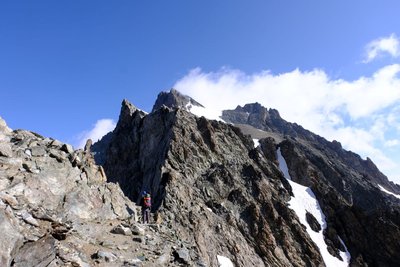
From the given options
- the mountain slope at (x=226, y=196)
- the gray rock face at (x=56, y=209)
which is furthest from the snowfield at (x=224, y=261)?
the gray rock face at (x=56, y=209)

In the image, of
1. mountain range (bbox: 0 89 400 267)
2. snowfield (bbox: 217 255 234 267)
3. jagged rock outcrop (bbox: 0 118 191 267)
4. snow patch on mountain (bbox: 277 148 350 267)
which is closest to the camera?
jagged rock outcrop (bbox: 0 118 191 267)

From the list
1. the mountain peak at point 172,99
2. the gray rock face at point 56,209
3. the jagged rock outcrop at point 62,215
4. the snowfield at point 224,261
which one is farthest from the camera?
the mountain peak at point 172,99

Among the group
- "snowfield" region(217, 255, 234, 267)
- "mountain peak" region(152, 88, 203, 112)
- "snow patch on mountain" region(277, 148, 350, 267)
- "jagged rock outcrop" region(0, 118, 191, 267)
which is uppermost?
"mountain peak" region(152, 88, 203, 112)

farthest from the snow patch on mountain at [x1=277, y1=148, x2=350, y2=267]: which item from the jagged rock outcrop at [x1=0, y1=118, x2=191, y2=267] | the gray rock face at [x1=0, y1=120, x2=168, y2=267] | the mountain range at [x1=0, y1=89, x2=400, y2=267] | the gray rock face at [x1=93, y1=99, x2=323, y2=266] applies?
the jagged rock outcrop at [x1=0, y1=118, x2=191, y2=267]

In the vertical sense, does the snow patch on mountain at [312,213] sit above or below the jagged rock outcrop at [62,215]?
above

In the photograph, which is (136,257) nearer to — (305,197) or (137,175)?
(137,175)

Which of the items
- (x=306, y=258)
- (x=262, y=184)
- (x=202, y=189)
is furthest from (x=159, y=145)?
(x=306, y=258)

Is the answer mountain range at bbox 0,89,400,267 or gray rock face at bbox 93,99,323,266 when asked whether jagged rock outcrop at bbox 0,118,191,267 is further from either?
gray rock face at bbox 93,99,323,266

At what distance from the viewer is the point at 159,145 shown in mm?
70000

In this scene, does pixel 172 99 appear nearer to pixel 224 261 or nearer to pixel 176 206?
pixel 176 206

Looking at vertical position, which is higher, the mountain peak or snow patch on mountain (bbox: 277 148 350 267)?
the mountain peak

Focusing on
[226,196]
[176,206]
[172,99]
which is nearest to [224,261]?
[176,206]

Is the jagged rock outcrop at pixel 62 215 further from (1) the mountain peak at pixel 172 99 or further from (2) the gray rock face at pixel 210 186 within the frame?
(1) the mountain peak at pixel 172 99

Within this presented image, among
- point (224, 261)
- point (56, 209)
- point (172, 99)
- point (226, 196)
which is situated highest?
point (172, 99)
